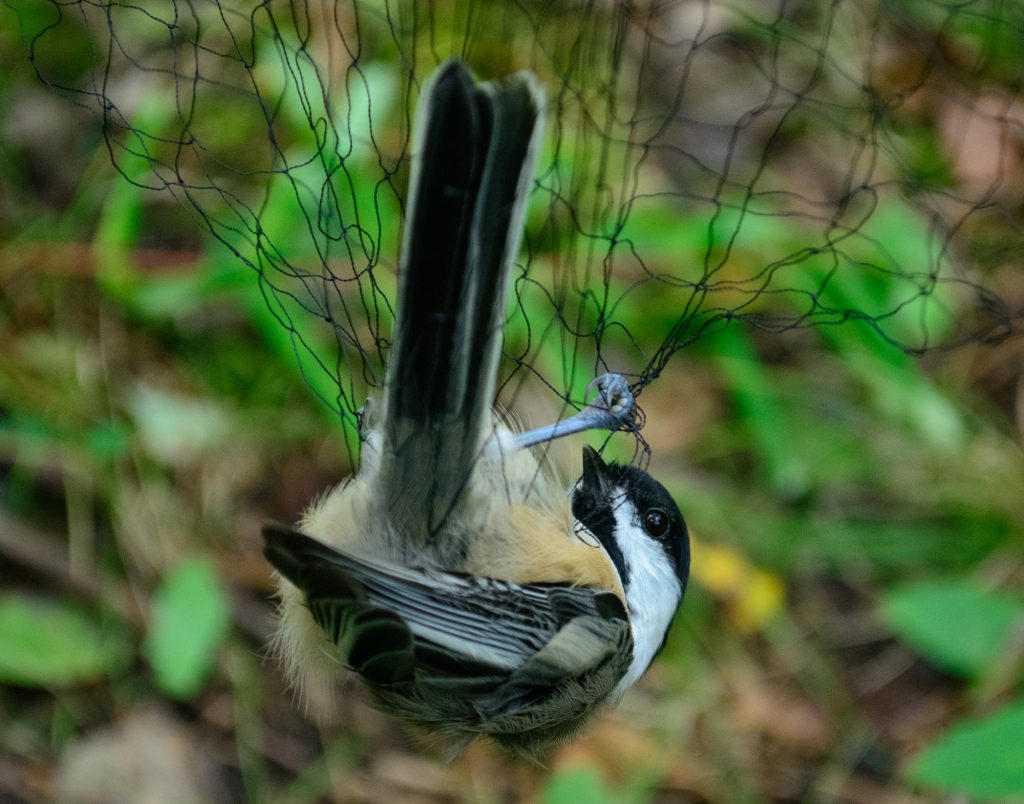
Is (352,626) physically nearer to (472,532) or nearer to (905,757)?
(472,532)

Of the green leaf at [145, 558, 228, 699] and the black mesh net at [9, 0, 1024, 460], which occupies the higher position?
the black mesh net at [9, 0, 1024, 460]

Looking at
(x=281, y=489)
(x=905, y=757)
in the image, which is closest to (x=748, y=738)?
(x=905, y=757)

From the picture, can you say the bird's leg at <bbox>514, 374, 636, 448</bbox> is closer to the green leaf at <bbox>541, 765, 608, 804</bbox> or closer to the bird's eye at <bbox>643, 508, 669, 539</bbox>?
the bird's eye at <bbox>643, 508, 669, 539</bbox>

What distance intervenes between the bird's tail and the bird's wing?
0.14m

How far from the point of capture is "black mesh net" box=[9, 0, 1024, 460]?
1.91m

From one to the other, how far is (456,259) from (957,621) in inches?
56.5

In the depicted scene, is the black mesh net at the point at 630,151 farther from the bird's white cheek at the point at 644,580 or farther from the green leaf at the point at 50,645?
the green leaf at the point at 50,645

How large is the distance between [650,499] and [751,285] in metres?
0.97

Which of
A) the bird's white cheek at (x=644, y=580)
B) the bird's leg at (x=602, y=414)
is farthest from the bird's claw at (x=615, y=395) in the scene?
the bird's white cheek at (x=644, y=580)

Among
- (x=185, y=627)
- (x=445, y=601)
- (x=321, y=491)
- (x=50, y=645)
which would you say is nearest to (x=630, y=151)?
(x=445, y=601)

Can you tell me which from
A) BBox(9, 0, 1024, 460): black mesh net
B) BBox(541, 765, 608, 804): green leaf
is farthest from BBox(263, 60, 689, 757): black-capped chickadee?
BBox(541, 765, 608, 804): green leaf

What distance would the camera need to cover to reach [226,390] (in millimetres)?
2328

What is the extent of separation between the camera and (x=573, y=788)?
1.98 m

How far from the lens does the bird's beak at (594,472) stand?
130cm
